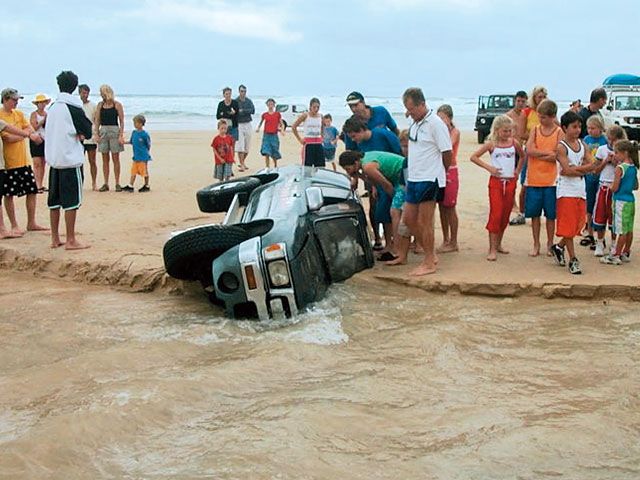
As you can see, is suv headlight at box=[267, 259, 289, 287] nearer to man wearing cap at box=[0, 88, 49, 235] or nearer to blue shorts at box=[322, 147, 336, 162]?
man wearing cap at box=[0, 88, 49, 235]

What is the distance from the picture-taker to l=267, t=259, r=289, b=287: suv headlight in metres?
5.71

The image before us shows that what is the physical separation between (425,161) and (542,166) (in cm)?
140

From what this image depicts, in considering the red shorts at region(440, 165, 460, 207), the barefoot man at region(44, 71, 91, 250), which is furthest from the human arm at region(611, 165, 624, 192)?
the barefoot man at region(44, 71, 91, 250)

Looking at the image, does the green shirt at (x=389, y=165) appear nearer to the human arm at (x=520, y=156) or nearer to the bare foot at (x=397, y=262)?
the bare foot at (x=397, y=262)

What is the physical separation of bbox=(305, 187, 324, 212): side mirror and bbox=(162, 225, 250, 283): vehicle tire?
676 millimetres

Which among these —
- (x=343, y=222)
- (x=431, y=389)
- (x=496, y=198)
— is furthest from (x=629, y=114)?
(x=431, y=389)

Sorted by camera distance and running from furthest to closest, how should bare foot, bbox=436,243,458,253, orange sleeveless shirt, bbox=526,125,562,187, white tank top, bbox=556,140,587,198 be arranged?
1. bare foot, bbox=436,243,458,253
2. orange sleeveless shirt, bbox=526,125,562,187
3. white tank top, bbox=556,140,587,198

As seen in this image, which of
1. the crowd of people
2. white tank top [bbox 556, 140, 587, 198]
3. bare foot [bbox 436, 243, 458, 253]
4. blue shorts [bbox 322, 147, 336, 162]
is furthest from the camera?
blue shorts [bbox 322, 147, 336, 162]

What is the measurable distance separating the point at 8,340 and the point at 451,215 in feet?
14.4

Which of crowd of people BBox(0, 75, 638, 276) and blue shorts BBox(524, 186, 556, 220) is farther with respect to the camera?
blue shorts BBox(524, 186, 556, 220)

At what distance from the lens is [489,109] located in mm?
28562

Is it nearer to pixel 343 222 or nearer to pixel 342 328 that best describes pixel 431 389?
pixel 342 328

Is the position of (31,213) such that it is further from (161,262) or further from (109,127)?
(109,127)

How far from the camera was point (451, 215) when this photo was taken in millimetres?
8047
